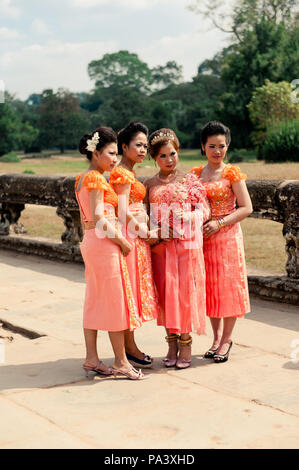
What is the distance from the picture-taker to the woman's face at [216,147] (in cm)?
454

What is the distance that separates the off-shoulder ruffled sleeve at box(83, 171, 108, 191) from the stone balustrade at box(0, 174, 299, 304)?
223cm

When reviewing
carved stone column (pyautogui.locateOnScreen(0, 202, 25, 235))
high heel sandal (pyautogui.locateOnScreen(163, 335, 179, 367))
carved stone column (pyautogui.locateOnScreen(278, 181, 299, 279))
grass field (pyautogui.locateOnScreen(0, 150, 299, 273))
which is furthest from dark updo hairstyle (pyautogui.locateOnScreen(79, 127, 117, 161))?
carved stone column (pyautogui.locateOnScreen(0, 202, 25, 235))

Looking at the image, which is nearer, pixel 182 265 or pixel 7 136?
pixel 182 265

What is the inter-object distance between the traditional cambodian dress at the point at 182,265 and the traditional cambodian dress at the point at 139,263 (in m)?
0.10

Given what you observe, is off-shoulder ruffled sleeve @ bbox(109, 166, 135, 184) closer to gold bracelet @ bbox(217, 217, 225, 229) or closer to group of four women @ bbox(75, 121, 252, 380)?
group of four women @ bbox(75, 121, 252, 380)

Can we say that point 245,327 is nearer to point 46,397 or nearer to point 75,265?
point 46,397

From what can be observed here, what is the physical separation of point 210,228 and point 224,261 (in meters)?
0.26

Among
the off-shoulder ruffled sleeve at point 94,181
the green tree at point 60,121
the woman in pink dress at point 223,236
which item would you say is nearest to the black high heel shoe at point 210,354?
the woman in pink dress at point 223,236

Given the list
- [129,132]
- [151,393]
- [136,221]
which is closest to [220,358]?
[151,393]

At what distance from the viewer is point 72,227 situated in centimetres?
834

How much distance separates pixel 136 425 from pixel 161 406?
1.01ft

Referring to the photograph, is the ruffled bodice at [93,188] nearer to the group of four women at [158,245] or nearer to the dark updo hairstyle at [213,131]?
the group of four women at [158,245]

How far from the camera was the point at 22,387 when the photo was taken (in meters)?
4.02

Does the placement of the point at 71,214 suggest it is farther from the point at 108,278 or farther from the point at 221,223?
the point at 108,278
